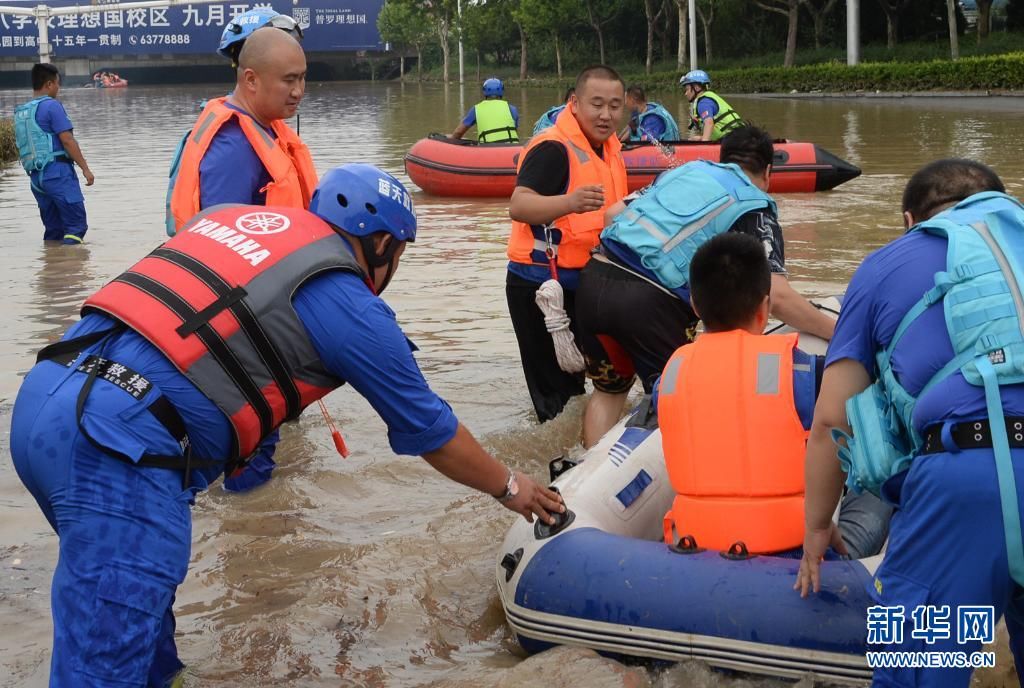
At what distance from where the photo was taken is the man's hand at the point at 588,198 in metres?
5.07

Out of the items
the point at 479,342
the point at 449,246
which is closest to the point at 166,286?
the point at 479,342

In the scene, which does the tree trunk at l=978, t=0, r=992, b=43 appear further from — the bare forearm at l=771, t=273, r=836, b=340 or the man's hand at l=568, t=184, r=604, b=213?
the bare forearm at l=771, t=273, r=836, b=340

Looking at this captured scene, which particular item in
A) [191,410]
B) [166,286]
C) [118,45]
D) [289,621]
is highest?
[118,45]

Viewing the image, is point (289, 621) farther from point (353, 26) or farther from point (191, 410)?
point (353, 26)

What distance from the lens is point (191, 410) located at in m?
2.87

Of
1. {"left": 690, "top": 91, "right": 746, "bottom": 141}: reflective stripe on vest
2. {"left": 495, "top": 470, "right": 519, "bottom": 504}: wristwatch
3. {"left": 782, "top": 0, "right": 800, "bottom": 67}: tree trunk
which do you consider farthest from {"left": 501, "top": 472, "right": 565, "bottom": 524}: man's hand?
{"left": 782, "top": 0, "right": 800, "bottom": 67}: tree trunk

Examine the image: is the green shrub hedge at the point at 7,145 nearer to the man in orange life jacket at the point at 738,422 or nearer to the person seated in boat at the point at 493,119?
the person seated in boat at the point at 493,119

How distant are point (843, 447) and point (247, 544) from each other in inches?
107

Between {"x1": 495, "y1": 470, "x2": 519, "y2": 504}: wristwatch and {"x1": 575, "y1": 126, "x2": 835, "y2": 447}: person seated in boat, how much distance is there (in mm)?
1614

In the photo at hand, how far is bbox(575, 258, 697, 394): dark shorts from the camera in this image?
15.7ft

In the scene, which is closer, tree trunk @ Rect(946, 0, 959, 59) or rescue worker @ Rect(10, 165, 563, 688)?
rescue worker @ Rect(10, 165, 563, 688)

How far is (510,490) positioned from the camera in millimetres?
3229

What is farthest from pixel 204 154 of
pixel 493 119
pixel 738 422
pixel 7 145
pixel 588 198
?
pixel 7 145

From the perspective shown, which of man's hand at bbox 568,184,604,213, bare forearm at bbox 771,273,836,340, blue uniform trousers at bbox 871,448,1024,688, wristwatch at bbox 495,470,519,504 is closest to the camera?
blue uniform trousers at bbox 871,448,1024,688
